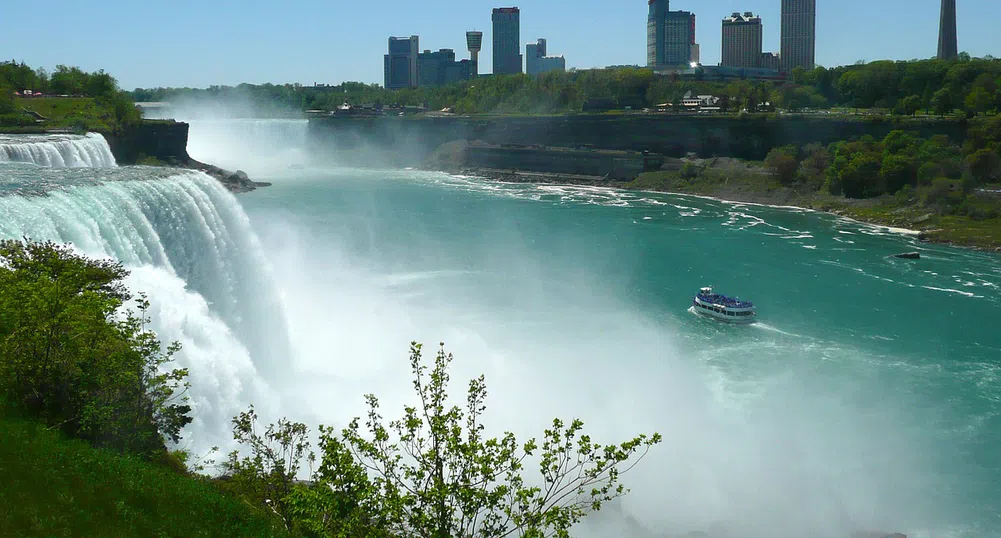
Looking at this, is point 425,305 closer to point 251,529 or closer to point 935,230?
point 251,529

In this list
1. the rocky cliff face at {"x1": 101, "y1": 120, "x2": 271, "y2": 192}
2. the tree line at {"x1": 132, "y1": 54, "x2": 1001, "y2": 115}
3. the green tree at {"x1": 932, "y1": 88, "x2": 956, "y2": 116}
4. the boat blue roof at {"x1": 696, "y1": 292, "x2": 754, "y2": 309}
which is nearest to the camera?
the boat blue roof at {"x1": 696, "y1": 292, "x2": 754, "y2": 309}

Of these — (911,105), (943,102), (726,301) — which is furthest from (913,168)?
(726,301)

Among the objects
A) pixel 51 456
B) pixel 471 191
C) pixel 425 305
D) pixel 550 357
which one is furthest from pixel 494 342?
pixel 471 191

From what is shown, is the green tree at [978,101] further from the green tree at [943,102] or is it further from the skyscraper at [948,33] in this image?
the skyscraper at [948,33]

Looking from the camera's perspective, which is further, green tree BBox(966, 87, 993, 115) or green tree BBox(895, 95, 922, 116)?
green tree BBox(895, 95, 922, 116)

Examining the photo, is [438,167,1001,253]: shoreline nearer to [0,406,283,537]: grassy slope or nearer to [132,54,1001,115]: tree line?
[132,54,1001,115]: tree line

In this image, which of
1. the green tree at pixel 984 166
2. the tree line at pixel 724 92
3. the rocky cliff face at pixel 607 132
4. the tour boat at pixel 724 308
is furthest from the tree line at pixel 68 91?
the tree line at pixel 724 92

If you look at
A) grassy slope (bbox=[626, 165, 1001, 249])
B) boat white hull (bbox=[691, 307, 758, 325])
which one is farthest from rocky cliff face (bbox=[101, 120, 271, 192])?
→ grassy slope (bbox=[626, 165, 1001, 249])

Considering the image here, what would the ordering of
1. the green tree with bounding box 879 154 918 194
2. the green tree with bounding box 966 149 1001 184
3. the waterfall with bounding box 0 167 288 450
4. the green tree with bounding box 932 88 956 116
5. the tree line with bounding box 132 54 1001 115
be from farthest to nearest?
the tree line with bounding box 132 54 1001 115 → the green tree with bounding box 932 88 956 116 → the green tree with bounding box 879 154 918 194 → the green tree with bounding box 966 149 1001 184 → the waterfall with bounding box 0 167 288 450
